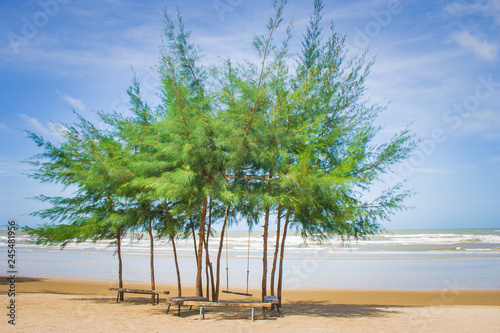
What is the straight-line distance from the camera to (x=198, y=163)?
11.0 metres

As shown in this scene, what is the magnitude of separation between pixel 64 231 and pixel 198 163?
→ 514 cm

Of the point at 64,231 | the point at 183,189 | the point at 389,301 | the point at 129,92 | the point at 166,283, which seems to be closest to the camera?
the point at 183,189

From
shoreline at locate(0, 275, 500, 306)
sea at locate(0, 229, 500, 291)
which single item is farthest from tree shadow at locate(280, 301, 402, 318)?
sea at locate(0, 229, 500, 291)

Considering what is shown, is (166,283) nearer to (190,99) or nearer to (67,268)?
(67,268)

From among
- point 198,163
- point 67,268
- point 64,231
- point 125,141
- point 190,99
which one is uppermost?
point 190,99

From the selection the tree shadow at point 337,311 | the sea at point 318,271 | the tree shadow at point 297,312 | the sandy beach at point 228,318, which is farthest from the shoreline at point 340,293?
the tree shadow at point 297,312

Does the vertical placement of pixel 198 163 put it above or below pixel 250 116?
below

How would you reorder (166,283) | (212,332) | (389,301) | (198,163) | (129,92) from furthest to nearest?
(166,283) < (389,301) < (129,92) < (198,163) < (212,332)

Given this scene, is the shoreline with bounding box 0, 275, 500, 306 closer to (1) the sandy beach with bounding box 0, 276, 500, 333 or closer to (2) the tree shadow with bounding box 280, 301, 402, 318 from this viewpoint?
(1) the sandy beach with bounding box 0, 276, 500, 333

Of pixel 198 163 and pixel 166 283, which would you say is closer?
pixel 198 163

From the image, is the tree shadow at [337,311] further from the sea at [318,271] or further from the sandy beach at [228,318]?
the sea at [318,271]

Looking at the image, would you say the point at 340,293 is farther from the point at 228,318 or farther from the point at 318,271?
the point at 228,318

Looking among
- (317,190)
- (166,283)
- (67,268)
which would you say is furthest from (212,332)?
Answer: (67,268)

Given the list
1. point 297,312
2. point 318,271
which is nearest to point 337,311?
point 297,312
